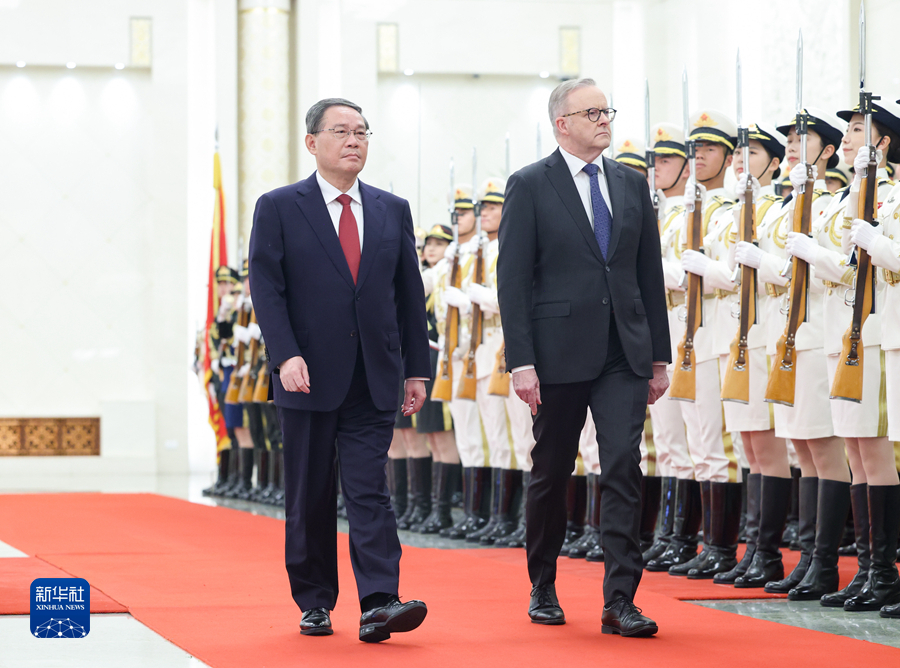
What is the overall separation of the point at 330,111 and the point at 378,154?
10.2 m

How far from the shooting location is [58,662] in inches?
125

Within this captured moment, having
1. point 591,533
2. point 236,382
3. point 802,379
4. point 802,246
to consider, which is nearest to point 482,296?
point 591,533

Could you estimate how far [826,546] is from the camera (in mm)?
4363

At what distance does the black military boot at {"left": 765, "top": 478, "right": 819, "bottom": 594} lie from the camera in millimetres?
4461

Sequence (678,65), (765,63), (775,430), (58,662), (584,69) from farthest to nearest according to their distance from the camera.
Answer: (584,69) < (678,65) < (765,63) < (775,430) < (58,662)

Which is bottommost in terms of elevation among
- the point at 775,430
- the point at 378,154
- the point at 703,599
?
the point at 703,599

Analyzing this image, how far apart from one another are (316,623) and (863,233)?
1994mm

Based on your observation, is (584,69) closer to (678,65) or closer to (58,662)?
(678,65)

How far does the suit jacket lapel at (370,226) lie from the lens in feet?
11.8

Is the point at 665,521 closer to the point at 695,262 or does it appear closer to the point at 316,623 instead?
the point at 695,262

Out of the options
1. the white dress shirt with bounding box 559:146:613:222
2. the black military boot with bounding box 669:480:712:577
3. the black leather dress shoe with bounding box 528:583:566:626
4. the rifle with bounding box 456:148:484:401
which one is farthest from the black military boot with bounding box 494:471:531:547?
the white dress shirt with bounding box 559:146:613:222

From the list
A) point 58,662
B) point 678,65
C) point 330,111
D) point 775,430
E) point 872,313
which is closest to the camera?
point 58,662

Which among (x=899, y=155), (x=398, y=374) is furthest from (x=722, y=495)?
(x=398, y=374)

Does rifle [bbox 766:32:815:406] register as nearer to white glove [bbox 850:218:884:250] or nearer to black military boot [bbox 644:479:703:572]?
white glove [bbox 850:218:884:250]
